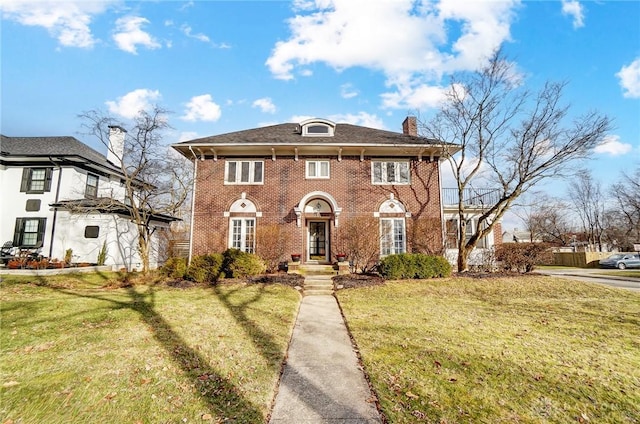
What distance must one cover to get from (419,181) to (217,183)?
10.5 meters

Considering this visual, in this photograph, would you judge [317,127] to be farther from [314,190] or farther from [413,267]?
[413,267]

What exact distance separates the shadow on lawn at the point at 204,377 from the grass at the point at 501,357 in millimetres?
1535

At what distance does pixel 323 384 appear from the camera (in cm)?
376

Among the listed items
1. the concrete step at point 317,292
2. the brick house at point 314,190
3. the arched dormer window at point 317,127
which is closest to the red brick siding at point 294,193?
the brick house at point 314,190

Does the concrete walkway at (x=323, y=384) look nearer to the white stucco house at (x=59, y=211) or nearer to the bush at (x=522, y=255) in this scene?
the bush at (x=522, y=255)

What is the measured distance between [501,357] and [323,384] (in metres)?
2.91

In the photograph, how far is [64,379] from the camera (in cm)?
374

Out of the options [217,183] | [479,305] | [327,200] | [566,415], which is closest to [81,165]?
[217,183]

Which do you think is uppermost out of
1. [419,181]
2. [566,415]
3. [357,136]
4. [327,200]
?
[357,136]

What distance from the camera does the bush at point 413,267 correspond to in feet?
39.5

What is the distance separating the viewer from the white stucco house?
16.4m

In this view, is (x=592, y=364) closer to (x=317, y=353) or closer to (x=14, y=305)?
(x=317, y=353)

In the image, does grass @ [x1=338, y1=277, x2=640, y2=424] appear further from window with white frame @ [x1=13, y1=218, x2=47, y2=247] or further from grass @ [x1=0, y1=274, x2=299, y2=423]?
window with white frame @ [x1=13, y1=218, x2=47, y2=247]

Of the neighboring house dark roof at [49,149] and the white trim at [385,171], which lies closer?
the white trim at [385,171]
